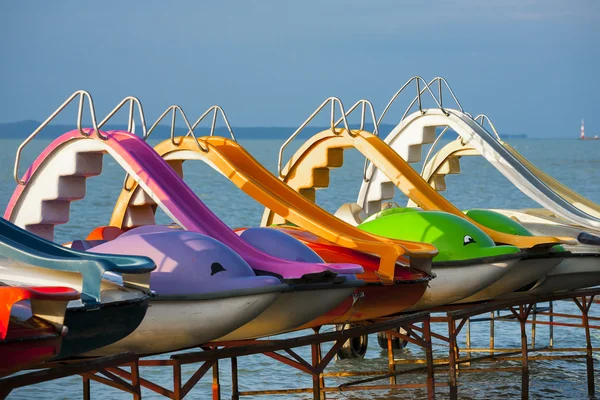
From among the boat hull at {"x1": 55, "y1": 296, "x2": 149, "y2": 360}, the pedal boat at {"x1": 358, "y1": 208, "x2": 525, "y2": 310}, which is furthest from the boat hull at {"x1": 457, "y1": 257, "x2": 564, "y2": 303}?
the boat hull at {"x1": 55, "y1": 296, "x2": 149, "y2": 360}

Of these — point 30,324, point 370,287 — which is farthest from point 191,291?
point 370,287

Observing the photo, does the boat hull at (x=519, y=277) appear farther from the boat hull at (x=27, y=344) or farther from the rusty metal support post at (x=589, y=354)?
the boat hull at (x=27, y=344)

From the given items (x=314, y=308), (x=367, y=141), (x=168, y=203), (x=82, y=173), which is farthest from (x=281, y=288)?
(x=367, y=141)

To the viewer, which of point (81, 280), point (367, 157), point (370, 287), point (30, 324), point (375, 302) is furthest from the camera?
point (367, 157)

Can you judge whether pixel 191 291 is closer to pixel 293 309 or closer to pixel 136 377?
pixel 136 377

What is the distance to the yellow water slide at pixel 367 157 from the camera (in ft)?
54.4

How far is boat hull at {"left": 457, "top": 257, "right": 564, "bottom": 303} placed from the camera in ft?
51.7

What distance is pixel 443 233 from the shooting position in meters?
14.9

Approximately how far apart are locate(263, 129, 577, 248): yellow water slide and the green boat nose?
3.52ft

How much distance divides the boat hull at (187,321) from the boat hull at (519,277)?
5.47 meters

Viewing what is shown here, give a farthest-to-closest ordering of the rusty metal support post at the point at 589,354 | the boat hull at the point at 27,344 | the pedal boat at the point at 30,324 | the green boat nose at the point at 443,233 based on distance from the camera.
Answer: the rusty metal support post at the point at 589,354, the green boat nose at the point at 443,233, the boat hull at the point at 27,344, the pedal boat at the point at 30,324

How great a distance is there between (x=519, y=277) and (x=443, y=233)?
1650 millimetres

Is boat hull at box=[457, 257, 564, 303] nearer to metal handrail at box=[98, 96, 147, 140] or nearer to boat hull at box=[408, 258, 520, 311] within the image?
boat hull at box=[408, 258, 520, 311]

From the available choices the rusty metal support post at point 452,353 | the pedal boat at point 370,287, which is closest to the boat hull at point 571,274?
the rusty metal support post at point 452,353
